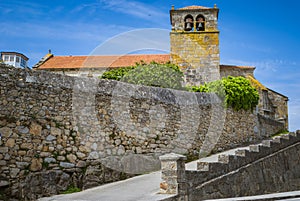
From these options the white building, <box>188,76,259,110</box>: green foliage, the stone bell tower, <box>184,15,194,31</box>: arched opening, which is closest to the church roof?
the stone bell tower

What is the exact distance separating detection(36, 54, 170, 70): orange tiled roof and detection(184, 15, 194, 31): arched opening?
3088 mm

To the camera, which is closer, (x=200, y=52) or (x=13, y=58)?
(x=200, y=52)

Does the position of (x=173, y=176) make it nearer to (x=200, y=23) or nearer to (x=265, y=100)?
(x=265, y=100)

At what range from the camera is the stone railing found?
6.48 metres

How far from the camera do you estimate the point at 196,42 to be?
2562 centimetres

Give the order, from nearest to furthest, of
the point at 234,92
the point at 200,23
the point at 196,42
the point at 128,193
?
the point at 128,193, the point at 234,92, the point at 196,42, the point at 200,23

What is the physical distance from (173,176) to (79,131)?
2994 mm

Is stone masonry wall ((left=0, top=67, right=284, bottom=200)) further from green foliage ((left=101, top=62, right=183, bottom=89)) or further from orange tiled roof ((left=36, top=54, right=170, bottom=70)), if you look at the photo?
orange tiled roof ((left=36, top=54, right=170, bottom=70))

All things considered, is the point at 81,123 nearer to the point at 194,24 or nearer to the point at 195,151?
the point at 195,151

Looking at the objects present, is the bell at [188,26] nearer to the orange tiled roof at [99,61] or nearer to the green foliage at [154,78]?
the orange tiled roof at [99,61]

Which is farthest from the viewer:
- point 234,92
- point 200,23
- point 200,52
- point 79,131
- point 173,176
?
point 200,23

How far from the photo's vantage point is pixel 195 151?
37.0 feet

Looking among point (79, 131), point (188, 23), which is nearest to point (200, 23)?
point (188, 23)

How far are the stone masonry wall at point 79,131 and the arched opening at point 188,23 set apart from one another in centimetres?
1572
